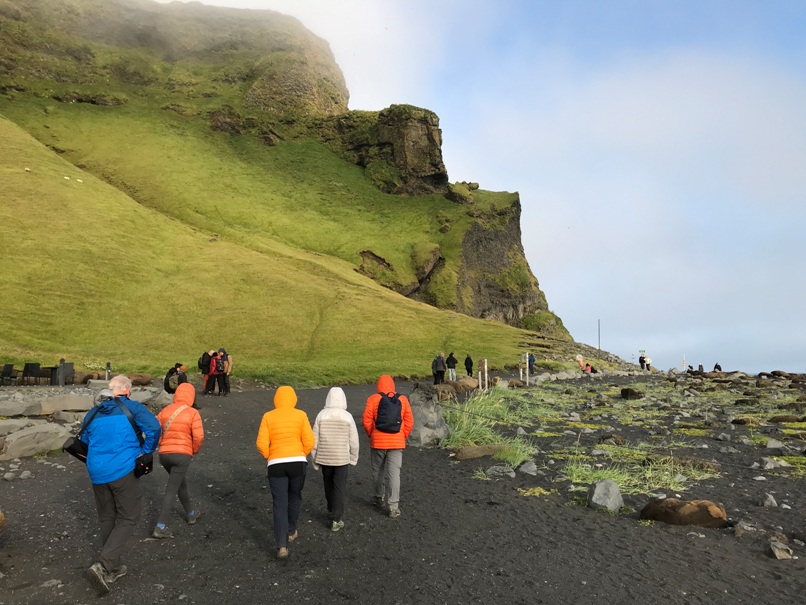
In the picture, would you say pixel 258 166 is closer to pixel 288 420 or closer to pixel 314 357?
pixel 314 357

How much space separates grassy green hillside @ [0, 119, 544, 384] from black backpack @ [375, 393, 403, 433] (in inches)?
1018

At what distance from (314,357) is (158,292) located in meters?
19.6

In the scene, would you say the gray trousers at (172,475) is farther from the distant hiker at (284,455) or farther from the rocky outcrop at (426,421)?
the rocky outcrop at (426,421)

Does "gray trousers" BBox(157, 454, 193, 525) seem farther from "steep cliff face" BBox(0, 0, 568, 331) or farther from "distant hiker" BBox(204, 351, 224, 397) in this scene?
"steep cliff face" BBox(0, 0, 568, 331)

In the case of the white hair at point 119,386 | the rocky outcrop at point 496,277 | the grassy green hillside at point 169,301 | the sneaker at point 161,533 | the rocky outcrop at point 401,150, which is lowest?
the sneaker at point 161,533

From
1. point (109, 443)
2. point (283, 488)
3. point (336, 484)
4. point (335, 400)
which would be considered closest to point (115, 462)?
point (109, 443)

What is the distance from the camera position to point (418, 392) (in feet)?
61.9

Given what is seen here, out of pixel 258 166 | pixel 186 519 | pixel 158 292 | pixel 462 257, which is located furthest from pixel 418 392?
pixel 258 166

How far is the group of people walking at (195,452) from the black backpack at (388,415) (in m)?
0.02

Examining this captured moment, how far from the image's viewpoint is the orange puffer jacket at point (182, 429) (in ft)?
31.0

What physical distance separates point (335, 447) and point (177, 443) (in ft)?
9.40

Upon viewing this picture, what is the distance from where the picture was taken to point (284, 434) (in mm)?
8742

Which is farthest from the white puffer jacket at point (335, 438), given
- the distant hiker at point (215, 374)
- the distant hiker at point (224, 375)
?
the distant hiker at point (224, 375)

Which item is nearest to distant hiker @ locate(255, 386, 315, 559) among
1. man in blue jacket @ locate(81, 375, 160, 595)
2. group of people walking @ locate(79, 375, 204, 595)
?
group of people walking @ locate(79, 375, 204, 595)
